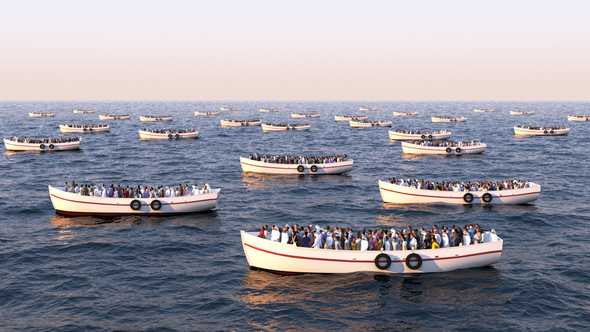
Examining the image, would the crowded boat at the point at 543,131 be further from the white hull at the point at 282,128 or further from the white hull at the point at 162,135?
the white hull at the point at 162,135

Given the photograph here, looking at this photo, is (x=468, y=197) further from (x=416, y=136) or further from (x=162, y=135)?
(x=162, y=135)

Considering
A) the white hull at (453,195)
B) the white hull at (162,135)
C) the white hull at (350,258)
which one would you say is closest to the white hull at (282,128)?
the white hull at (162,135)

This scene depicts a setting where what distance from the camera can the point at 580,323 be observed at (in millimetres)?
27281

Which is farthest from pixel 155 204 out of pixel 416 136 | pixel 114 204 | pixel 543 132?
pixel 543 132

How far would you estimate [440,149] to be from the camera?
9538cm

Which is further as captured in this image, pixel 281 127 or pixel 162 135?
pixel 281 127

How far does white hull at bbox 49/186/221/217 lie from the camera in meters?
48.4

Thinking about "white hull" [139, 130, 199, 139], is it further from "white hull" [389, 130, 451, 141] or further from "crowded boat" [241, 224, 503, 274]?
"crowded boat" [241, 224, 503, 274]

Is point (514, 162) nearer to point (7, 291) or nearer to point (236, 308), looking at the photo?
point (236, 308)

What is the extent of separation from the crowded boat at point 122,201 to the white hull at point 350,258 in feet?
56.7

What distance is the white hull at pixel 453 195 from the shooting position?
176 feet

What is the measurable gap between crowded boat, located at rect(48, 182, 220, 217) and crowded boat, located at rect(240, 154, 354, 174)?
24.0m

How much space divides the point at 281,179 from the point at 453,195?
27.7m

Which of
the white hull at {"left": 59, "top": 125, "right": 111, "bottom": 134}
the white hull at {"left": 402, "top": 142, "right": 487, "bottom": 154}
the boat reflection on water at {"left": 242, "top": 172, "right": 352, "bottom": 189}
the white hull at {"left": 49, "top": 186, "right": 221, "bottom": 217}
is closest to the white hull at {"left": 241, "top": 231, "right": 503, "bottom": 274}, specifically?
the white hull at {"left": 49, "top": 186, "right": 221, "bottom": 217}
